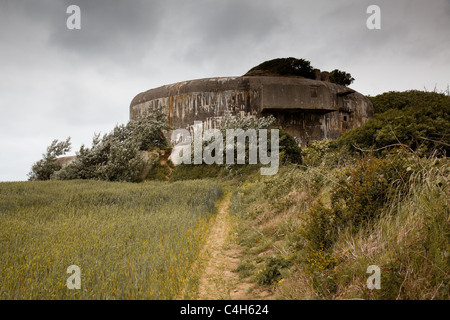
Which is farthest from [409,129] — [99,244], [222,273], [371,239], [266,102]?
[266,102]

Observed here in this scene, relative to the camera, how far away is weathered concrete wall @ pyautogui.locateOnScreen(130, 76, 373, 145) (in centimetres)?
1812

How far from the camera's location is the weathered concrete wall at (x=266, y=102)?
18125mm

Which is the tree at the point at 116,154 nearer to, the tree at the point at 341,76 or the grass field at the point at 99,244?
the grass field at the point at 99,244

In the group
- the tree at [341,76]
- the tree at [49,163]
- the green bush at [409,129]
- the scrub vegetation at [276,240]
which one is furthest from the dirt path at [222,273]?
the tree at [341,76]

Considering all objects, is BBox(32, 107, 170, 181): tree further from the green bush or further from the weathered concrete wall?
the green bush

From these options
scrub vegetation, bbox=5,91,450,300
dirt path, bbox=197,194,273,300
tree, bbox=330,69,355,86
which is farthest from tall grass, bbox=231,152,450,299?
tree, bbox=330,69,355,86

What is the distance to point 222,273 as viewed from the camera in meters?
4.10

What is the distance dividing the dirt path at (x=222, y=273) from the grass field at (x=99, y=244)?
24 centimetres

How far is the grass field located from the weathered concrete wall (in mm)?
11249

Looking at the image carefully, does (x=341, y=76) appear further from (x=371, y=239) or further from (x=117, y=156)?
(x=371, y=239)

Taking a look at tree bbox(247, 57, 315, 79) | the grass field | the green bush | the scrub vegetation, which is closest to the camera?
the scrub vegetation

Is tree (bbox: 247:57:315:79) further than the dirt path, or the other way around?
tree (bbox: 247:57:315:79)

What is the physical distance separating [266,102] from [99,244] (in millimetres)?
15011

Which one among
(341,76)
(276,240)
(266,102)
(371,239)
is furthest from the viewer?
(341,76)
